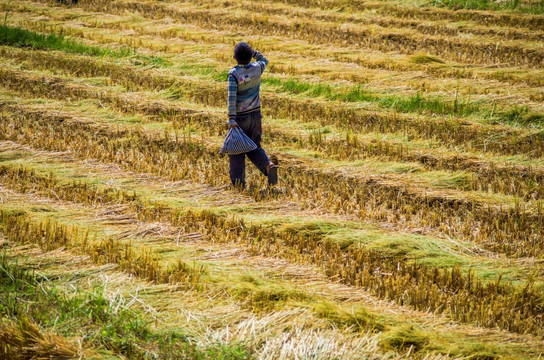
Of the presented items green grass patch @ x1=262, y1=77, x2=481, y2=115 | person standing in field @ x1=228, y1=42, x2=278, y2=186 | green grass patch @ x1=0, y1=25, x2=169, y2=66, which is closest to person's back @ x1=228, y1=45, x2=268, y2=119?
person standing in field @ x1=228, y1=42, x2=278, y2=186

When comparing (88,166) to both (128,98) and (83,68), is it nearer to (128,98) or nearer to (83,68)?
(128,98)

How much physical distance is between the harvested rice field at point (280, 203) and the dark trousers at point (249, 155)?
0.53ft

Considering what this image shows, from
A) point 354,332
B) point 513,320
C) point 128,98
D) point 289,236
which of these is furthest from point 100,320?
point 128,98

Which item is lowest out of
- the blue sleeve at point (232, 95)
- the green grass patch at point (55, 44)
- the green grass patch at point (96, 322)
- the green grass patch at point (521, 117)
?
the green grass patch at point (96, 322)

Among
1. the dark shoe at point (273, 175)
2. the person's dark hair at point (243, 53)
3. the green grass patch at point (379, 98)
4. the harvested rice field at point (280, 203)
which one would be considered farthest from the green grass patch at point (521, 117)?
the person's dark hair at point (243, 53)

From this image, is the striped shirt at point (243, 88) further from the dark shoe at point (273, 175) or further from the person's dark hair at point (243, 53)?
the dark shoe at point (273, 175)

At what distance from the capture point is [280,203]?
17.4 ft

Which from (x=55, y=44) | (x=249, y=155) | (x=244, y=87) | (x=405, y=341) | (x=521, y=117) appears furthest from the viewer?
(x=55, y=44)

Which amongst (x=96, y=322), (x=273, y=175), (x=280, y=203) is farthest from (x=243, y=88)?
(x=96, y=322)

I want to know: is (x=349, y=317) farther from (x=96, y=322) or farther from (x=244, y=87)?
(x=244, y=87)

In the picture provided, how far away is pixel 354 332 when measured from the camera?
322 centimetres

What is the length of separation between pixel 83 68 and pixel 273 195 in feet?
18.8

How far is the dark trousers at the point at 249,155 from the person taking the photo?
5.50 m

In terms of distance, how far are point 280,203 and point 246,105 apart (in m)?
1.01
